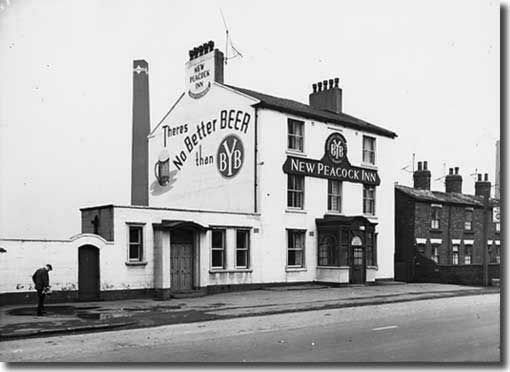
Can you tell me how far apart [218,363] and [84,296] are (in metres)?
11.0

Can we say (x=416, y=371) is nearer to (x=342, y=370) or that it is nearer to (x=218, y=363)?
(x=342, y=370)

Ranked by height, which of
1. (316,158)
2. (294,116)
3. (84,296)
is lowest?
(84,296)

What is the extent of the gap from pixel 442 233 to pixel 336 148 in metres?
11.2

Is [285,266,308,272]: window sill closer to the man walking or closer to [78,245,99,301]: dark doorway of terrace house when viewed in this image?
[78,245,99,301]: dark doorway of terrace house

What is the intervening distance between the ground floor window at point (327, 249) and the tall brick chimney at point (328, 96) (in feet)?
Answer: 21.8

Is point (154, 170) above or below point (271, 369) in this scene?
above

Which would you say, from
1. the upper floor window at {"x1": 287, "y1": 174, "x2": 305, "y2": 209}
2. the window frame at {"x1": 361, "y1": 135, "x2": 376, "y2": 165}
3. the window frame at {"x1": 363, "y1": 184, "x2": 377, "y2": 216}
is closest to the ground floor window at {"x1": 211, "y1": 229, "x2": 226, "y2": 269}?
the upper floor window at {"x1": 287, "y1": 174, "x2": 305, "y2": 209}

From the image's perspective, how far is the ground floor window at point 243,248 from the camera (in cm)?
2489

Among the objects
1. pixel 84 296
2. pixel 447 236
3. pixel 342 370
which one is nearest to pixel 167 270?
pixel 84 296

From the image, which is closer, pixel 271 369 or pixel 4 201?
pixel 271 369

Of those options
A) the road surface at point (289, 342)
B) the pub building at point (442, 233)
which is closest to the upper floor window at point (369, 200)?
the pub building at point (442, 233)

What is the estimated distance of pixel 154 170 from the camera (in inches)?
1161

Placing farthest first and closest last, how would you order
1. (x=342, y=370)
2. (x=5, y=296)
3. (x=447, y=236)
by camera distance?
(x=447, y=236)
(x=5, y=296)
(x=342, y=370)

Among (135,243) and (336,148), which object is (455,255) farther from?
(135,243)
